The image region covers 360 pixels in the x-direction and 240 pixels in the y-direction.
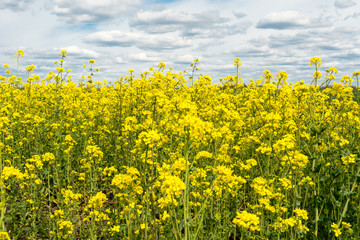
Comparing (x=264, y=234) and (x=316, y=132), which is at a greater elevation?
(x=316, y=132)

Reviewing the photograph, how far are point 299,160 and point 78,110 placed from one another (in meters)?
4.88

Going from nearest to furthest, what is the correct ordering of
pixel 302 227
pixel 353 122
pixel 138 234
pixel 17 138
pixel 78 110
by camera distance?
pixel 302 227 < pixel 138 234 < pixel 353 122 < pixel 17 138 < pixel 78 110

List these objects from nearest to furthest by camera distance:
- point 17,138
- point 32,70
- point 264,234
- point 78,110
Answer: point 264,234 < point 17,138 < point 78,110 < point 32,70

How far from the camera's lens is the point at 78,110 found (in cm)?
667

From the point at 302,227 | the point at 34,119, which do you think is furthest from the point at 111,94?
the point at 302,227

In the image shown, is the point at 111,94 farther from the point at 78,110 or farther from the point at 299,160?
the point at 299,160

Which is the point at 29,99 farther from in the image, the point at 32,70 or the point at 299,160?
the point at 299,160

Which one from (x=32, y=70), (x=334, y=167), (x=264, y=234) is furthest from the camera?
(x=32, y=70)

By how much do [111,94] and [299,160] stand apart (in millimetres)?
6858

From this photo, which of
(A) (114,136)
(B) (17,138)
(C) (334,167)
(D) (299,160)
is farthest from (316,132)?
(B) (17,138)

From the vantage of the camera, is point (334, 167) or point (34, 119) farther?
point (34, 119)

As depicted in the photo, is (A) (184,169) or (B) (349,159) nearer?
(A) (184,169)

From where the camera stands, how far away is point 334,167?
13.8 feet

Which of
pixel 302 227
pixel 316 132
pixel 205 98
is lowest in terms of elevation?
pixel 302 227
